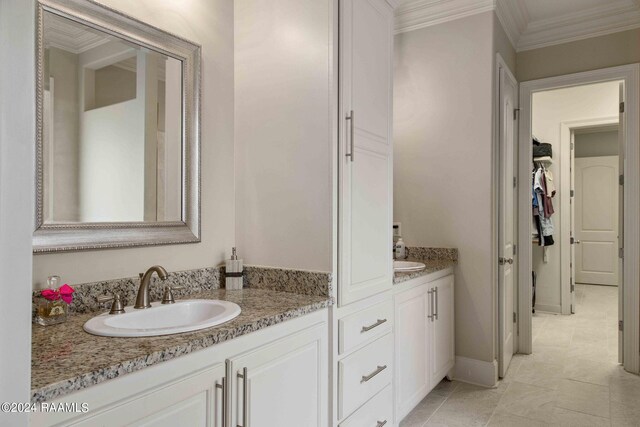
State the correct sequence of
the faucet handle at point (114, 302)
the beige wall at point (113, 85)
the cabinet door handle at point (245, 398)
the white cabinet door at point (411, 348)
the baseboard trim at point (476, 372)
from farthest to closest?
the baseboard trim at point (476, 372) < the white cabinet door at point (411, 348) < the beige wall at point (113, 85) < the faucet handle at point (114, 302) < the cabinet door handle at point (245, 398)

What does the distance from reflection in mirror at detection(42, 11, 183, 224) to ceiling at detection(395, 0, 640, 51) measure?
7.24 ft

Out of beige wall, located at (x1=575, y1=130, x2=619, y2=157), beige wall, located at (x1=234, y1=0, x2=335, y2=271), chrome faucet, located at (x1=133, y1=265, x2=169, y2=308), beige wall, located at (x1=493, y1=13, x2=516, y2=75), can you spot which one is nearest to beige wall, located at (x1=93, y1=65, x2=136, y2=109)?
beige wall, located at (x1=234, y1=0, x2=335, y2=271)

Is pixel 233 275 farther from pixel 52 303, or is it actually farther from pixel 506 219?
pixel 506 219

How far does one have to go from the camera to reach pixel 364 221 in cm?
191

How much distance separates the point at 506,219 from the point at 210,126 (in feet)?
7.98

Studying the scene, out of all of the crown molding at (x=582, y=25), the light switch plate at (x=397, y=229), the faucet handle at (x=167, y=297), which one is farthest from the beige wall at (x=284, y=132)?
the crown molding at (x=582, y=25)

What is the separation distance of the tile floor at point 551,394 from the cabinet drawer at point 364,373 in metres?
0.60

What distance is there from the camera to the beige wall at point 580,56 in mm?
3247

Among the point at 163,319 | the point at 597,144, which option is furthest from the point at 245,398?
the point at 597,144

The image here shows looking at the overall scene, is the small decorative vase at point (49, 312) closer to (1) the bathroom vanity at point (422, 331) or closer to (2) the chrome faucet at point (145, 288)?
(2) the chrome faucet at point (145, 288)

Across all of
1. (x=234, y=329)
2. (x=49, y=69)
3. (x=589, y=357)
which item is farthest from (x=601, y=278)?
(x=49, y=69)

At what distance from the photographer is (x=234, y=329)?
47.4 inches

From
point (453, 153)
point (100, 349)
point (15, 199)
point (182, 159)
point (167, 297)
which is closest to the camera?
point (15, 199)

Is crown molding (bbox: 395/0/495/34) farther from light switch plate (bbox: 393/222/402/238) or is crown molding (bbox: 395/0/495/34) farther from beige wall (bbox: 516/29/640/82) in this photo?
light switch plate (bbox: 393/222/402/238)
